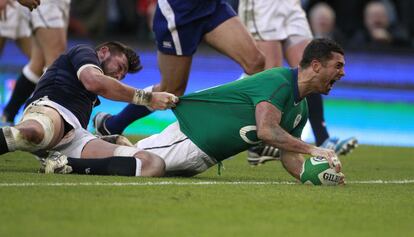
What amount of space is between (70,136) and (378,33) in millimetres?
13850

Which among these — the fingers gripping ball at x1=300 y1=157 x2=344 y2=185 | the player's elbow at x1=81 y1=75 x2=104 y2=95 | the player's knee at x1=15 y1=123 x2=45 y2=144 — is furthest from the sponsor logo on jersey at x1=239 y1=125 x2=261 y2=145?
the player's knee at x1=15 y1=123 x2=45 y2=144

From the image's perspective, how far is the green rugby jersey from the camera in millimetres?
7949

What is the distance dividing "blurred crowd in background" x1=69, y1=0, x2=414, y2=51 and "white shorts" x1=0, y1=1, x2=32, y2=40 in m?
7.66

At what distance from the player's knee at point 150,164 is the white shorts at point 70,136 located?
54 cm

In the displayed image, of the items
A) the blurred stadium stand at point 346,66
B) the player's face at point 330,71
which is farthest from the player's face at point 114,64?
the blurred stadium stand at point 346,66

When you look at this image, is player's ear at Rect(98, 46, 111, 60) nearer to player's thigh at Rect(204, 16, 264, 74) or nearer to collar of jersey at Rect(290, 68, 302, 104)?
player's thigh at Rect(204, 16, 264, 74)

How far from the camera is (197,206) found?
6586 mm

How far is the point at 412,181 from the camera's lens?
28.9 ft

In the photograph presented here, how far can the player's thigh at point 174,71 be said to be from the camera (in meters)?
10.0

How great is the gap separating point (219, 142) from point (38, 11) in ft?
14.9

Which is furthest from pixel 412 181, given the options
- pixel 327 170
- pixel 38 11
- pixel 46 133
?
pixel 38 11

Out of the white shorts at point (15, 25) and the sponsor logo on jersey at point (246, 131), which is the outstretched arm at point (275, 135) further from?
the white shorts at point (15, 25)

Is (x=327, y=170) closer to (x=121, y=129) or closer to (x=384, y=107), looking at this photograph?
(x=121, y=129)

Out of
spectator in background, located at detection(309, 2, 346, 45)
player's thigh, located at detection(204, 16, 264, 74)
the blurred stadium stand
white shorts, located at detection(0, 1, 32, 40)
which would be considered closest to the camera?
player's thigh, located at detection(204, 16, 264, 74)
